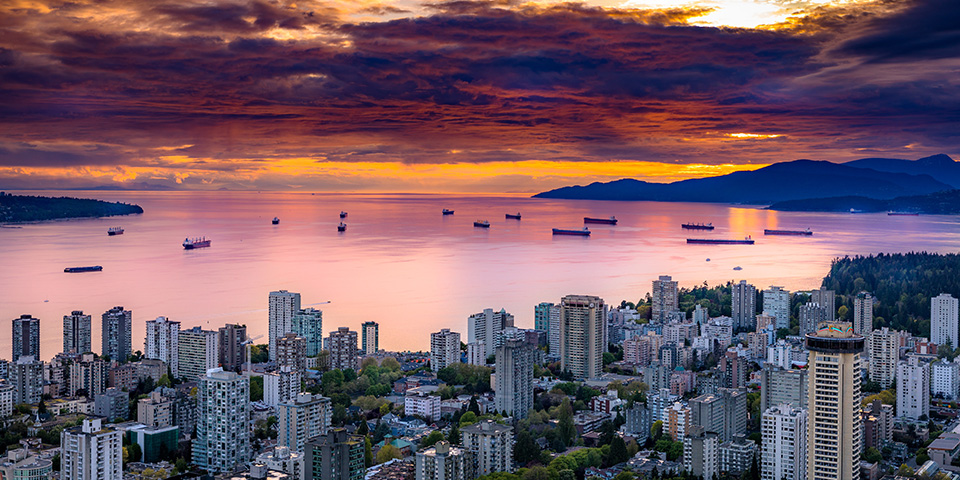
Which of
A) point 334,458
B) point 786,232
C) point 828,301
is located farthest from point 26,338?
point 786,232

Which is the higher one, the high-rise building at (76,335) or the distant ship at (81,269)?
the distant ship at (81,269)

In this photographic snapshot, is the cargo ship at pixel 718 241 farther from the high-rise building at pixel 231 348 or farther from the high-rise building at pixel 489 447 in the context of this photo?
the high-rise building at pixel 489 447

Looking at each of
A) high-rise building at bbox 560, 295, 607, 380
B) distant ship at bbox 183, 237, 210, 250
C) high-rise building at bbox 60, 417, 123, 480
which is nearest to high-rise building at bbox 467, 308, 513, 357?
high-rise building at bbox 560, 295, 607, 380

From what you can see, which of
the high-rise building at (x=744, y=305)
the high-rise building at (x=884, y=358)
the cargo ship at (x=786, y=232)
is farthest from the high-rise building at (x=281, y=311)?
the cargo ship at (x=786, y=232)

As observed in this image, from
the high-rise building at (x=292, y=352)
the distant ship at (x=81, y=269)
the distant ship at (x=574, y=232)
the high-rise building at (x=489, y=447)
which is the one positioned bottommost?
the high-rise building at (x=489, y=447)

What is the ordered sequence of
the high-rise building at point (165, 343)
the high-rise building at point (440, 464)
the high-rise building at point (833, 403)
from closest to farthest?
1. the high-rise building at point (833, 403)
2. the high-rise building at point (440, 464)
3. the high-rise building at point (165, 343)

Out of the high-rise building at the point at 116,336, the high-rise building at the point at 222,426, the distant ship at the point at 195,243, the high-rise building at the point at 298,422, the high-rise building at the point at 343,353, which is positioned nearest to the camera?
the high-rise building at the point at 222,426

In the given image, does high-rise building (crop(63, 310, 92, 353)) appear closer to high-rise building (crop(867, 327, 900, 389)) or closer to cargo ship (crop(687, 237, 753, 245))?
high-rise building (crop(867, 327, 900, 389))

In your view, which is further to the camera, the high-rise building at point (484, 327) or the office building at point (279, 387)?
the high-rise building at point (484, 327)
